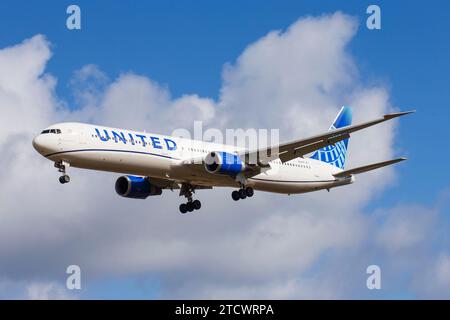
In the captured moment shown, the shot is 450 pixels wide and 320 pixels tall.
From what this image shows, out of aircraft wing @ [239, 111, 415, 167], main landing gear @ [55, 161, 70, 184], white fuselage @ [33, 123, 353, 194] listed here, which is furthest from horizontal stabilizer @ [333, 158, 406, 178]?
main landing gear @ [55, 161, 70, 184]

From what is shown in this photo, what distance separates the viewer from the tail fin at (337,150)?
73.5 meters

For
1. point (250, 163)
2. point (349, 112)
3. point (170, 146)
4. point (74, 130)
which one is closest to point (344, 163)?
point (349, 112)

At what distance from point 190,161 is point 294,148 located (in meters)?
7.68

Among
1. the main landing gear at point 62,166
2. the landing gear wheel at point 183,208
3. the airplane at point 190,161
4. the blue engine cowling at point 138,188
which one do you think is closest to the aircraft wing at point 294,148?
the airplane at point 190,161

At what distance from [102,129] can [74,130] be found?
2014 millimetres

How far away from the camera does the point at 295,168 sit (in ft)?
226

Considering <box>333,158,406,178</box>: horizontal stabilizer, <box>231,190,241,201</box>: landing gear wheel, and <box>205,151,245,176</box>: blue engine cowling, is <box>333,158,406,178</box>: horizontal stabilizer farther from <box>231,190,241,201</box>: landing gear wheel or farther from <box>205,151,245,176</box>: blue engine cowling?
<box>205,151,245,176</box>: blue engine cowling

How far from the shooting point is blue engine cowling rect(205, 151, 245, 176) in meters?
60.3

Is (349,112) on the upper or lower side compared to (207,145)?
upper

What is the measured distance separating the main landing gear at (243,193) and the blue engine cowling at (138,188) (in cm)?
712

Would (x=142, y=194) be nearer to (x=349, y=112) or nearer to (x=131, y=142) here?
(x=131, y=142)

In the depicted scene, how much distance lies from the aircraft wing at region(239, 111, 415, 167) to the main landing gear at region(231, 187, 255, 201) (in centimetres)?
215
